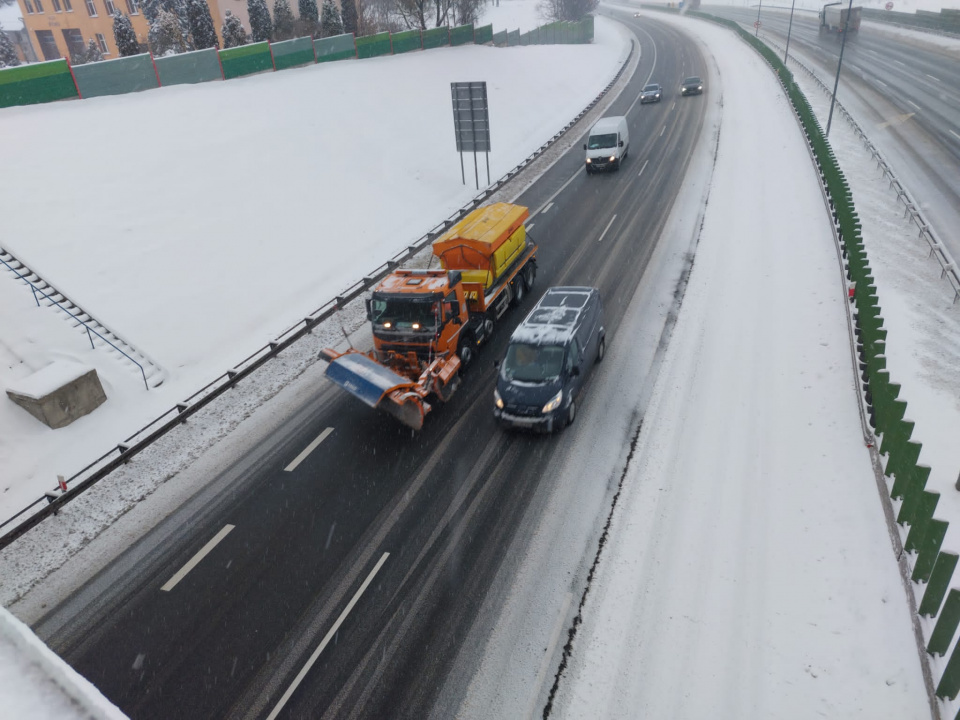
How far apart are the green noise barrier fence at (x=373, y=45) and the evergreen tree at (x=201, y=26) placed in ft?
31.4

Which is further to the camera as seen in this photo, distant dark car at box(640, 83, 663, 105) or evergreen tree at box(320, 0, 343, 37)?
evergreen tree at box(320, 0, 343, 37)

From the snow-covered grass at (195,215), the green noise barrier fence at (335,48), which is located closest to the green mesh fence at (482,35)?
the green noise barrier fence at (335,48)

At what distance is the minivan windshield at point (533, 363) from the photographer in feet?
42.1

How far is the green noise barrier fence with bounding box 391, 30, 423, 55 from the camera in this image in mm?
45219

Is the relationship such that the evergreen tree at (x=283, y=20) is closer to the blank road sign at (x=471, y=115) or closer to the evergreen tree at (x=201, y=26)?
the evergreen tree at (x=201, y=26)

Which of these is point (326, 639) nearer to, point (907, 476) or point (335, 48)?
point (907, 476)

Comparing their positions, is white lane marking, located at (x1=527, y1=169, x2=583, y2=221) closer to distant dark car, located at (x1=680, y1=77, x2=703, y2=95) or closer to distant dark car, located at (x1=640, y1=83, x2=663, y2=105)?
distant dark car, located at (x1=640, y1=83, x2=663, y2=105)

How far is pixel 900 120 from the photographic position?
120 ft

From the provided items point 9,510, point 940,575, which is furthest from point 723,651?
point 9,510

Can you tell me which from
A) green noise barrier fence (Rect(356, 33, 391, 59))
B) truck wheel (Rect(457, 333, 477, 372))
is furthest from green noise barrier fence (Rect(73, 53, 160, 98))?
truck wheel (Rect(457, 333, 477, 372))

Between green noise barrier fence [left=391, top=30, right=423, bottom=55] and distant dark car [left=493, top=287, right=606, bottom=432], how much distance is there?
39.4 m

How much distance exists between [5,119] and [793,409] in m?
30.5

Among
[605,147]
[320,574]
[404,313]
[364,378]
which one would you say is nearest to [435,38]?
[605,147]

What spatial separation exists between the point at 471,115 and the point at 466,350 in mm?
16635
